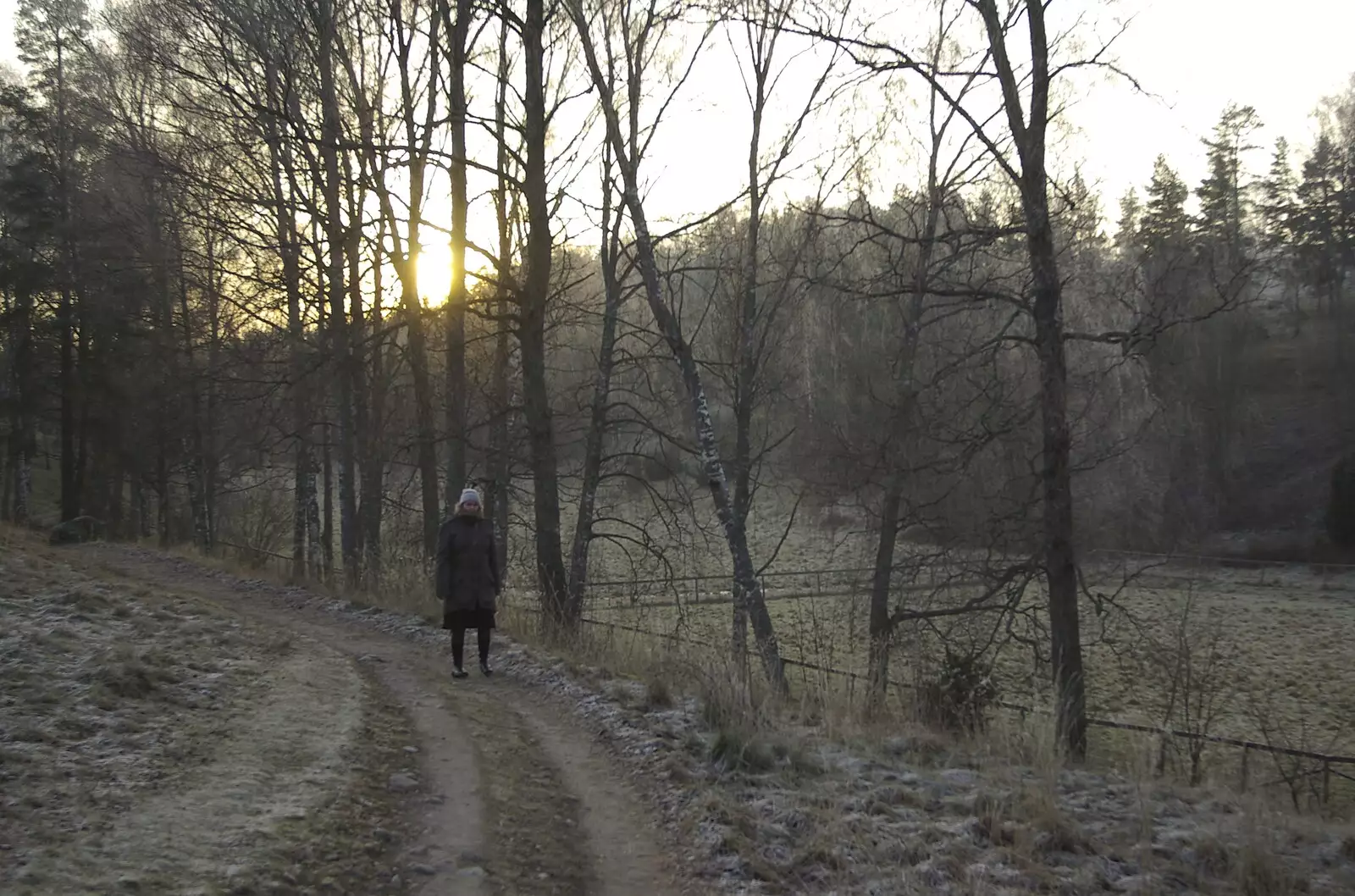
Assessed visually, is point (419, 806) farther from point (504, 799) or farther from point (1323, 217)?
point (1323, 217)

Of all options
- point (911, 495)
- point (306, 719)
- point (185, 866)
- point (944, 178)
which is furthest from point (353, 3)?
point (911, 495)

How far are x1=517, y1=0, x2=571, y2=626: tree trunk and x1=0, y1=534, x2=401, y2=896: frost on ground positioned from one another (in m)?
3.89

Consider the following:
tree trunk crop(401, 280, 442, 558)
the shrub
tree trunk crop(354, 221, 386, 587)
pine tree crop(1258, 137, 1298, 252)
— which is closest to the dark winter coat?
the shrub

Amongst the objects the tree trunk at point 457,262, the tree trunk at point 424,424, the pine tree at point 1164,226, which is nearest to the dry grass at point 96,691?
the tree trunk at point 457,262

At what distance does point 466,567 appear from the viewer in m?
9.61

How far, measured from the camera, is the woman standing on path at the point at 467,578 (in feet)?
31.3

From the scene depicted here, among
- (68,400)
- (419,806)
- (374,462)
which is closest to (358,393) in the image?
(374,462)

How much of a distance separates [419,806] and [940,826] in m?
3.05

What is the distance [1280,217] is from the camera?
148 ft

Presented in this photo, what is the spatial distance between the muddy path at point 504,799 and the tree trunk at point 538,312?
10.6 feet

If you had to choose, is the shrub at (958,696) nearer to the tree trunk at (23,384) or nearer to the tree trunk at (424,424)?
the tree trunk at (424,424)

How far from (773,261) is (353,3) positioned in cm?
828

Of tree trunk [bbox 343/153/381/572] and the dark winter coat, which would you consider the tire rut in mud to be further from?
tree trunk [bbox 343/153/381/572]

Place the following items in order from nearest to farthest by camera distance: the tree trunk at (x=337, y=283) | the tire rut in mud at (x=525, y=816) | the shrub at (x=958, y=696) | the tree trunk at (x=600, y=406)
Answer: the tire rut in mud at (x=525, y=816) → the shrub at (x=958, y=696) → the tree trunk at (x=600, y=406) → the tree trunk at (x=337, y=283)
